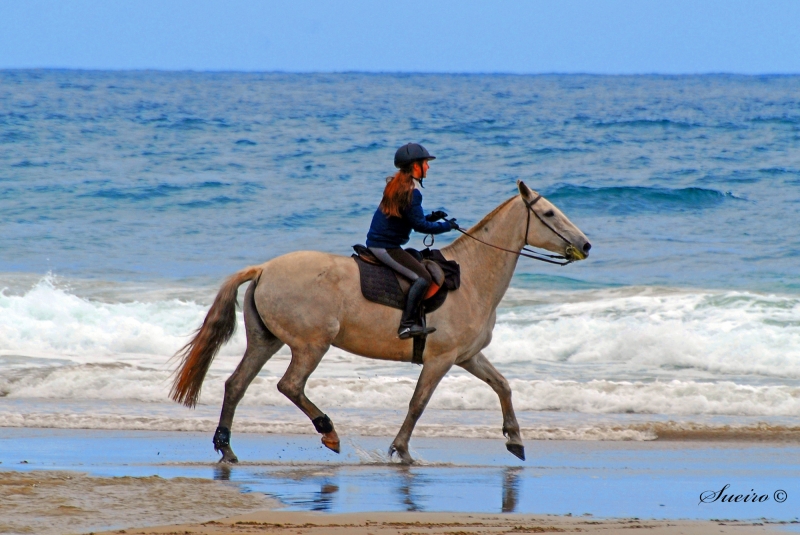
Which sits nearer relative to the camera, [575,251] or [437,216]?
[437,216]

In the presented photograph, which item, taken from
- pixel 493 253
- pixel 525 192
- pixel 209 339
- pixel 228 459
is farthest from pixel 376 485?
pixel 525 192

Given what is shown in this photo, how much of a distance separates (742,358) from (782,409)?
2575 millimetres

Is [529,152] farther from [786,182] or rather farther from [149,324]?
[149,324]

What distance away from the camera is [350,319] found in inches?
293

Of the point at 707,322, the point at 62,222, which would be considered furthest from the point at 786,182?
the point at 62,222

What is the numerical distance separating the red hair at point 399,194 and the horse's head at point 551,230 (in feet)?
2.84

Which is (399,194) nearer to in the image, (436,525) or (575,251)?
(575,251)

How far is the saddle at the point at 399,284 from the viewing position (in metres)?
7.42

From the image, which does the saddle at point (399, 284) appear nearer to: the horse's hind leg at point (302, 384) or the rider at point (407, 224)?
the rider at point (407, 224)

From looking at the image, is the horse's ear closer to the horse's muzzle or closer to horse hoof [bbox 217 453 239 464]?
the horse's muzzle

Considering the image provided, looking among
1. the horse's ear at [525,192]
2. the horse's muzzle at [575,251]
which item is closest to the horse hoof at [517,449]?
the horse's muzzle at [575,251]

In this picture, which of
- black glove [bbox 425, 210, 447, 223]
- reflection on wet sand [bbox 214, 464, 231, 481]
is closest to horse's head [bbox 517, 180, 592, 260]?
black glove [bbox 425, 210, 447, 223]

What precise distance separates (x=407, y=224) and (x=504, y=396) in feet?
4.85

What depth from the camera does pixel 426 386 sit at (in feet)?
24.6
